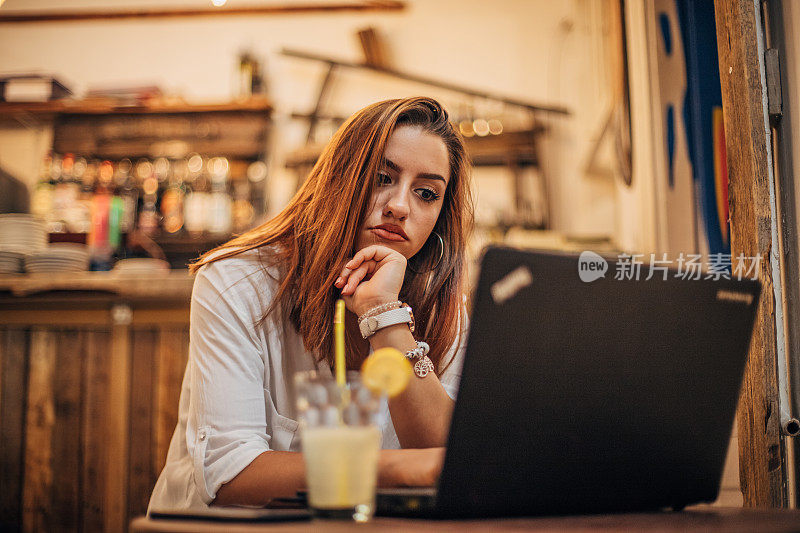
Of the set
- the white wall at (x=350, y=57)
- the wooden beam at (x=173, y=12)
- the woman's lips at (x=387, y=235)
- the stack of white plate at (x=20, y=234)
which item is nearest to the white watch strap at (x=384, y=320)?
the woman's lips at (x=387, y=235)

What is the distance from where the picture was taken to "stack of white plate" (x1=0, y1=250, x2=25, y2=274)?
2941mm

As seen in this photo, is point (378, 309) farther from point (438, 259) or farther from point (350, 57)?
point (350, 57)

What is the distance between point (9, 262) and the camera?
295 cm

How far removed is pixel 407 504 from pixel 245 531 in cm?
18

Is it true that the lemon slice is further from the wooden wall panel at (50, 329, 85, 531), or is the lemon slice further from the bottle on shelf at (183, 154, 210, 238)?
the bottle on shelf at (183, 154, 210, 238)

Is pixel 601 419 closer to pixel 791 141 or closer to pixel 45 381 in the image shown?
pixel 791 141

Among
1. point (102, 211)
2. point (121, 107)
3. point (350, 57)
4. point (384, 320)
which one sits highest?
point (350, 57)

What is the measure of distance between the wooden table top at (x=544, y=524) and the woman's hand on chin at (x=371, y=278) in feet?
1.70

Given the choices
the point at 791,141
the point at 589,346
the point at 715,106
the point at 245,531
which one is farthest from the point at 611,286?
the point at 715,106

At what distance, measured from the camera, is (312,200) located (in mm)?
1376

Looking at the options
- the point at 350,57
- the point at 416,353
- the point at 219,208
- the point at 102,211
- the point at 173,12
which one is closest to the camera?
the point at 416,353

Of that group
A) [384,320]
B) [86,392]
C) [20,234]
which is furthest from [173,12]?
[384,320]

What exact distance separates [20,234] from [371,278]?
2425mm

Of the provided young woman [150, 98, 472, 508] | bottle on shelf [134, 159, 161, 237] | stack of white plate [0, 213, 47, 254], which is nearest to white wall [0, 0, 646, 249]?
bottle on shelf [134, 159, 161, 237]
